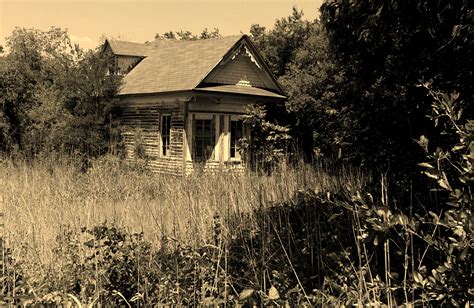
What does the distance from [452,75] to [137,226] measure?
14.1ft

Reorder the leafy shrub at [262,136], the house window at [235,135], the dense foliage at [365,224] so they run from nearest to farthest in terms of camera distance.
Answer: the dense foliage at [365,224] < the leafy shrub at [262,136] < the house window at [235,135]

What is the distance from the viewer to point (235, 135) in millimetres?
17625

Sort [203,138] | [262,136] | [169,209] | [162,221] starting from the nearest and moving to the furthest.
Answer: [162,221]
[169,209]
[203,138]
[262,136]

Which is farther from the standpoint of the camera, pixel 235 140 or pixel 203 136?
pixel 235 140

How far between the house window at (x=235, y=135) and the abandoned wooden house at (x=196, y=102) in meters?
0.04

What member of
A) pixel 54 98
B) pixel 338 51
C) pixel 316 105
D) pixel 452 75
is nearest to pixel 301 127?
pixel 316 105

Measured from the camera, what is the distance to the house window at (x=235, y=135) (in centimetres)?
1753

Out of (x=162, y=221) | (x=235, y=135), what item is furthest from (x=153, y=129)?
(x=162, y=221)

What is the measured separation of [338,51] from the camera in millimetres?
5840

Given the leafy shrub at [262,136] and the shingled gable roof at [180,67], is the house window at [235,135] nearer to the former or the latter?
the leafy shrub at [262,136]

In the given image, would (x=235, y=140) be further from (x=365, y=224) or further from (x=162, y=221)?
(x=365, y=224)

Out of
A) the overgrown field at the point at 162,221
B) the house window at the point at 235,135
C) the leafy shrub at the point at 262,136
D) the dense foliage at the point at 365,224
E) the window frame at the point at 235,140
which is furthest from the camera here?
the house window at the point at 235,135

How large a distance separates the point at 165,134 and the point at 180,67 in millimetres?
2952

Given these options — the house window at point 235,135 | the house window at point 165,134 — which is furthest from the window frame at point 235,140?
the house window at point 165,134
